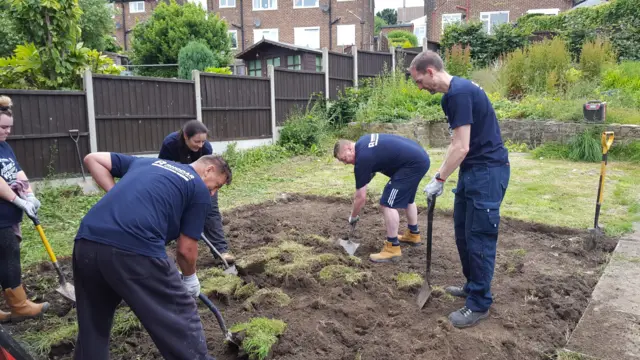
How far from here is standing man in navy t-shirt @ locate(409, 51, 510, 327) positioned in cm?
343

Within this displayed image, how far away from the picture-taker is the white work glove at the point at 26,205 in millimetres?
3629

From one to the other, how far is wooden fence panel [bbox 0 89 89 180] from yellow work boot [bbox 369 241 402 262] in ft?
18.5

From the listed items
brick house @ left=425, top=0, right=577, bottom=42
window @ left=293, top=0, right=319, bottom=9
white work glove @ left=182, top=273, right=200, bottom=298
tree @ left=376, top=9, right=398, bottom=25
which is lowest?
white work glove @ left=182, top=273, right=200, bottom=298

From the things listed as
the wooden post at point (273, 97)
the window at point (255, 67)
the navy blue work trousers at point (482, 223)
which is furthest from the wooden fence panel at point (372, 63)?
the navy blue work trousers at point (482, 223)

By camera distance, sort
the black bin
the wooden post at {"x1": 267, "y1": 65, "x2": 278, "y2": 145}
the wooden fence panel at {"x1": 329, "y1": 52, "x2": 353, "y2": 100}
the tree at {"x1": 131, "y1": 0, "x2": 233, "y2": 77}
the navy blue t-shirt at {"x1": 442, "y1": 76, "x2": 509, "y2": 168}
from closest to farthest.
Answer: the navy blue t-shirt at {"x1": 442, "y1": 76, "x2": 509, "y2": 168} → the black bin → the wooden post at {"x1": 267, "y1": 65, "x2": 278, "y2": 145} → the wooden fence panel at {"x1": 329, "y1": 52, "x2": 353, "y2": 100} → the tree at {"x1": 131, "y1": 0, "x2": 233, "y2": 77}

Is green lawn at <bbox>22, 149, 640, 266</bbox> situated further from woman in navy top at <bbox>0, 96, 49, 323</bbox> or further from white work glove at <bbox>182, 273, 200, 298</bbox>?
white work glove at <bbox>182, 273, 200, 298</bbox>

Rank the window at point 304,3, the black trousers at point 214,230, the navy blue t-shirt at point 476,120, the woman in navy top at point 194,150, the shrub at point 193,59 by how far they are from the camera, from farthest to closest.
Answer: the window at point 304,3 → the shrub at point 193,59 → the black trousers at point 214,230 → the woman in navy top at point 194,150 → the navy blue t-shirt at point 476,120

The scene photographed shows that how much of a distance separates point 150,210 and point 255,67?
19.0 meters

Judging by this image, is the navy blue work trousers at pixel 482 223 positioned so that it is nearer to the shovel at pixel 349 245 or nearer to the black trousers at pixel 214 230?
the shovel at pixel 349 245

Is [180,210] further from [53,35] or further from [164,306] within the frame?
[53,35]

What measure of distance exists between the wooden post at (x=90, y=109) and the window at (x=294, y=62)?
1053cm

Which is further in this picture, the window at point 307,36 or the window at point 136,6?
the window at point 136,6

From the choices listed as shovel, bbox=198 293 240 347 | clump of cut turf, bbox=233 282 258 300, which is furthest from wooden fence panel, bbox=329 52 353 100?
shovel, bbox=198 293 240 347

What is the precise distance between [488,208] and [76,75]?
25.8ft
